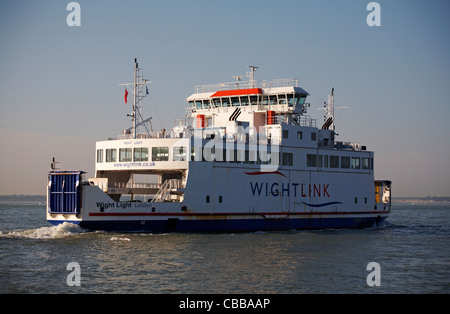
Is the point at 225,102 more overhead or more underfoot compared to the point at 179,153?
more overhead

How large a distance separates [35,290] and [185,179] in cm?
1677

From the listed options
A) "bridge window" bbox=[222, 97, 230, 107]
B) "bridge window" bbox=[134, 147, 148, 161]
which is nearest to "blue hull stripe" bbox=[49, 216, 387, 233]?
"bridge window" bbox=[134, 147, 148, 161]

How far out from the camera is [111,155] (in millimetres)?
39125

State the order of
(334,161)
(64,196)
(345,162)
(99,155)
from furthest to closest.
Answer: (345,162) < (334,161) < (99,155) < (64,196)

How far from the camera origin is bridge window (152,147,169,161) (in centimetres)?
3688

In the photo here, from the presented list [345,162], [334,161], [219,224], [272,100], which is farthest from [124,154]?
[345,162]

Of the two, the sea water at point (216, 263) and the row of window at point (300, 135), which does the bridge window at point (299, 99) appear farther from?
the sea water at point (216, 263)

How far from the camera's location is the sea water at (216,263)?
2162 cm

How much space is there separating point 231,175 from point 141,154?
6080mm

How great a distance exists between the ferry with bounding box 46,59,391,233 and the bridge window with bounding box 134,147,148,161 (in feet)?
0.22

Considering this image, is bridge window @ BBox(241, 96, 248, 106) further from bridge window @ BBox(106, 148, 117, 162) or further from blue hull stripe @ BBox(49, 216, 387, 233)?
bridge window @ BBox(106, 148, 117, 162)

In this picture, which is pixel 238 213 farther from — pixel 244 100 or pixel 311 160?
pixel 244 100
